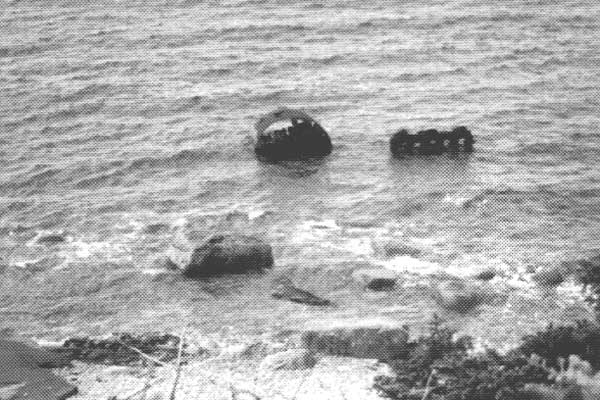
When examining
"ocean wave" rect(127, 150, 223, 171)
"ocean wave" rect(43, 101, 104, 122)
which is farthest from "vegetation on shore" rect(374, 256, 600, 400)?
"ocean wave" rect(43, 101, 104, 122)

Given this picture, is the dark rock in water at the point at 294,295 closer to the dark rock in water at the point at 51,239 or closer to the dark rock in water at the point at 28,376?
the dark rock in water at the point at 28,376

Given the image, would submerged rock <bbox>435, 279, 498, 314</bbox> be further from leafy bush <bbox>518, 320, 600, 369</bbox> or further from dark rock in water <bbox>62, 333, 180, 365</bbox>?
dark rock in water <bbox>62, 333, 180, 365</bbox>

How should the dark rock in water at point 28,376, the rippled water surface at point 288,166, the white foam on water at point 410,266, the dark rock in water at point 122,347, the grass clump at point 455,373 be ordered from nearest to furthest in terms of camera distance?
the grass clump at point 455,373 < the dark rock in water at point 28,376 < the dark rock in water at point 122,347 < the rippled water surface at point 288,166 < the white foam on water at point 410,266

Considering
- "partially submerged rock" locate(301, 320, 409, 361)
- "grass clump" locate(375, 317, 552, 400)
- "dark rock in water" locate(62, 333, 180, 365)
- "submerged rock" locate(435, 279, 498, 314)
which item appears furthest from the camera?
"submerged rock" locate(435, 279, 498, 314)

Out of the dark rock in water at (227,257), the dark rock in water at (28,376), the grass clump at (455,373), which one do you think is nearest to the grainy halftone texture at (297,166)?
the dark rock in water at (227,257)

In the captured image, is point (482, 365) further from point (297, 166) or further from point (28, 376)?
point (297, 166)

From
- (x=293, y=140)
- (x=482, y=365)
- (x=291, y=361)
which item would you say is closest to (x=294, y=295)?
(x=291, y=361)
